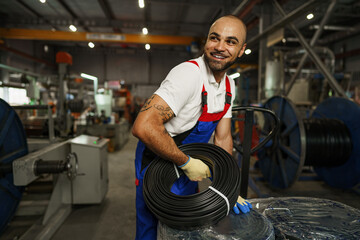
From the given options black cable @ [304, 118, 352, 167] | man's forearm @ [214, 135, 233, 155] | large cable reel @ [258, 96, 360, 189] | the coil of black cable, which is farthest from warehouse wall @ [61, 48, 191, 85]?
the coil of black cable

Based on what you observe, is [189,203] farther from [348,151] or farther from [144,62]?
[144,62]

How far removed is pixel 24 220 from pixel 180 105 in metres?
2.72

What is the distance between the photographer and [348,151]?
2.86 meters

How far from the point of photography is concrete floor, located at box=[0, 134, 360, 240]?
235 centimetres

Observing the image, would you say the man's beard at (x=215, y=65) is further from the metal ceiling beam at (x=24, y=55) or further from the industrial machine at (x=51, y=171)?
the metal ceiling beam at (x=24, y=55)

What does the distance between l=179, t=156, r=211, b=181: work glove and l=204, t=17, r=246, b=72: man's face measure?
1.94ft

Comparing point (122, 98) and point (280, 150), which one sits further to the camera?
point (122, 98)

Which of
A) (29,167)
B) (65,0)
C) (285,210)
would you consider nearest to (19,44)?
(65,0)

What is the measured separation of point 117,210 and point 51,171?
3.82ft

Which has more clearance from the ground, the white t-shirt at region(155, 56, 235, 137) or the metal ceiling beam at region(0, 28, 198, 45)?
the metal ceiling beam at region(0, 28, 198, 45)

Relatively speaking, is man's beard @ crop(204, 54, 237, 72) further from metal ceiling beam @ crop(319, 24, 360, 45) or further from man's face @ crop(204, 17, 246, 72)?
metal ceiling beam @ crop(319, 24, 360, 45)

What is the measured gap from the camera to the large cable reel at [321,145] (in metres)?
2.75

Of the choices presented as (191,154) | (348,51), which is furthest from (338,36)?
(191,154)

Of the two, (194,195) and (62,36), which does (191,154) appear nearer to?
(194,195)
